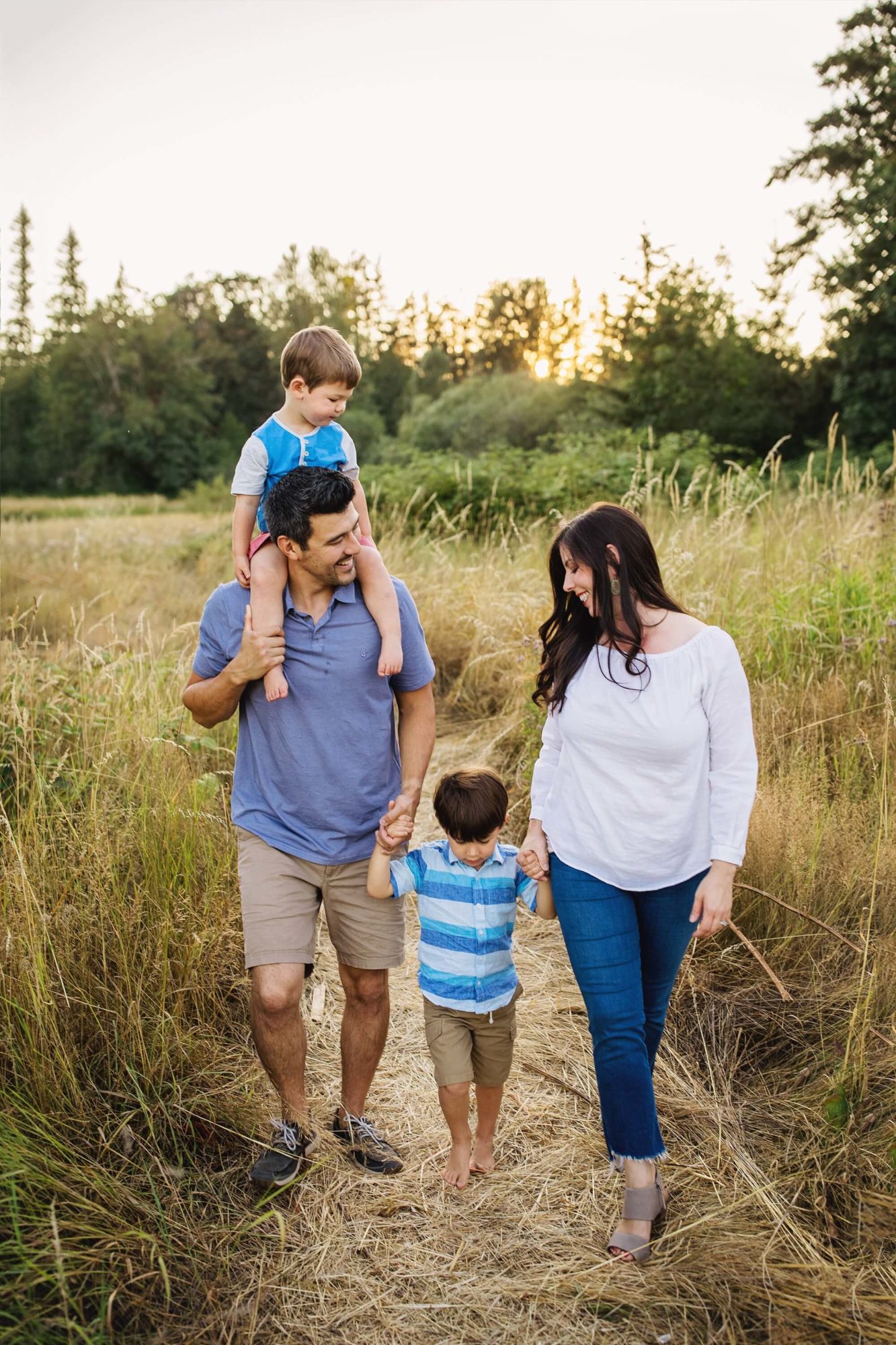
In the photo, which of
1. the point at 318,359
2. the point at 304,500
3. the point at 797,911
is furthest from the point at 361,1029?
the point at 318,359

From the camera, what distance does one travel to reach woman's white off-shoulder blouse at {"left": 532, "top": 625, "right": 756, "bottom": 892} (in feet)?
7.79

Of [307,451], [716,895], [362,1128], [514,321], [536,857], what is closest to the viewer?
[716,895]

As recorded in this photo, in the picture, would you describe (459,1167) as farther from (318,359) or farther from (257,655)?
(318,359)

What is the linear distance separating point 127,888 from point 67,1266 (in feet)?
4.02

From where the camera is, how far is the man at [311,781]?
2699 mm

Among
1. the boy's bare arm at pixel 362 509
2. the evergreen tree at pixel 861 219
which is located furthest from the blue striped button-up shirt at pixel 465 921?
the evergreen tree at pixel 861 219

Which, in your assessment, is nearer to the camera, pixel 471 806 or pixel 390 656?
pixel 471 806

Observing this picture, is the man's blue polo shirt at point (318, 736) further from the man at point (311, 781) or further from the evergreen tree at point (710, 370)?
the evergreen tree at point (710, 370)

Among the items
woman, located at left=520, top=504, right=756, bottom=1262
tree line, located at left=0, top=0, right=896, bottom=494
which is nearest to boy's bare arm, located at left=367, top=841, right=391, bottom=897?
woman, located at left=520, top=504, right=756, bottom=1262

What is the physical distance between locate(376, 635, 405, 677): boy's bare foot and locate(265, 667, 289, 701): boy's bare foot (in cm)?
28

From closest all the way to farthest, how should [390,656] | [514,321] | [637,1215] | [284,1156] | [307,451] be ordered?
[637,1215], [284,1156], [390,656], [307,451], [514,321]

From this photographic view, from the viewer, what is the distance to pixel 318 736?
278 cm

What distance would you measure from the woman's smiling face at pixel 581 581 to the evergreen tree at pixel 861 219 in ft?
51.4

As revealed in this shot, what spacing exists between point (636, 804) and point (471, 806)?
0.42 meters
